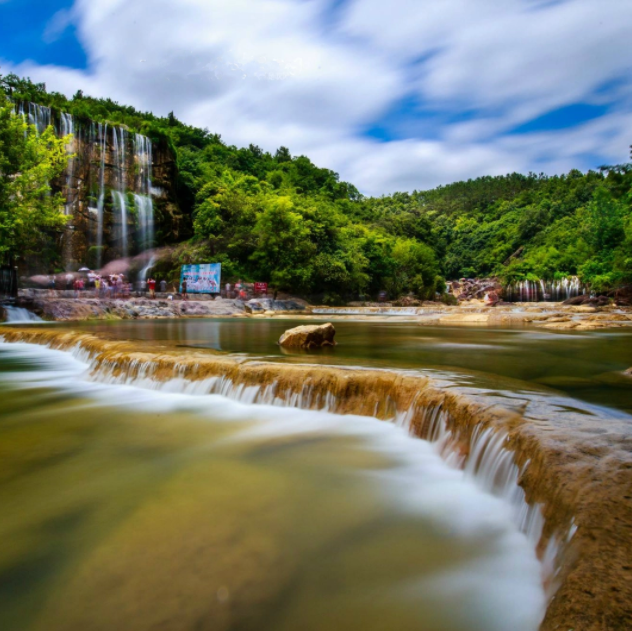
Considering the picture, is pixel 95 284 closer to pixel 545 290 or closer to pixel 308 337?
pixel 308 337

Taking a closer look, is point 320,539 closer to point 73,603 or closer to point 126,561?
point 126,561

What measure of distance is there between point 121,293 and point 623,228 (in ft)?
126

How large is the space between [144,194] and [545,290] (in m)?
38.7

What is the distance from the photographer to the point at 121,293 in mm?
29500

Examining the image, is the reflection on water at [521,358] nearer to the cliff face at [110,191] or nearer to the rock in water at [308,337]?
the rock in water at [308,337]

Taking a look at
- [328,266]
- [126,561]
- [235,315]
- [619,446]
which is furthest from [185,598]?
[328,266]

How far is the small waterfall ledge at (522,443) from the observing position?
1769mm

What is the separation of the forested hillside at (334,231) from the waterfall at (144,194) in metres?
1.53

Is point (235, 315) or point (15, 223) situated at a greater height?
point (15, 223)

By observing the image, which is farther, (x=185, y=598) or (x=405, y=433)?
(x=405, y=433)

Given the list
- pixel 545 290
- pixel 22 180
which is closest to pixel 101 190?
pixel 22 180

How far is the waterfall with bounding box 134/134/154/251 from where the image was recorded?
38.9 meters

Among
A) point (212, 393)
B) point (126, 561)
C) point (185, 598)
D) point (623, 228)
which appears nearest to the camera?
point (185, 598)

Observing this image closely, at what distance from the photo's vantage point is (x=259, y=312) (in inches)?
Answer: 1185
